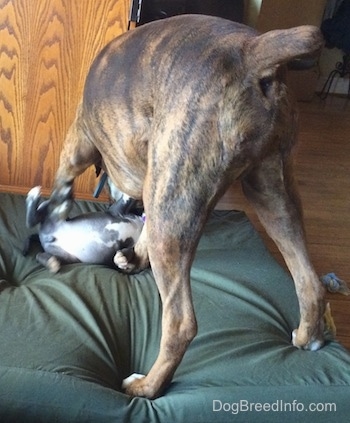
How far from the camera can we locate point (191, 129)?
1.06m

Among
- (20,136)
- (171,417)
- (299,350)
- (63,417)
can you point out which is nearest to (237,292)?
(299,350)

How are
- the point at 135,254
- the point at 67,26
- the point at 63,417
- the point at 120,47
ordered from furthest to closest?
the point at 67,26
the point at 135,254
the point at 120,47
the point at 63,417

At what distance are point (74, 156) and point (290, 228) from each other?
0.59 meters

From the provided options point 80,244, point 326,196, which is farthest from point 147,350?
point 326,196

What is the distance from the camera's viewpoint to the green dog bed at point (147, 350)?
3.63 ft

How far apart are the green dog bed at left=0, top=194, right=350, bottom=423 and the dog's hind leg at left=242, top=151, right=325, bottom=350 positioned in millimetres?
63

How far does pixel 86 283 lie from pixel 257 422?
22.2 inches

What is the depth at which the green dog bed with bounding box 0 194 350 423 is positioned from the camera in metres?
1.11

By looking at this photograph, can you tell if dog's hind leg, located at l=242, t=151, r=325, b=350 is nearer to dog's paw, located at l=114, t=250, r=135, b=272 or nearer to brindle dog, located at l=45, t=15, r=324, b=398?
brindle dog, located at l=45, t=15, r=324, b=398

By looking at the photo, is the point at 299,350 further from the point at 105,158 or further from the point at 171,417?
the point at 105,158

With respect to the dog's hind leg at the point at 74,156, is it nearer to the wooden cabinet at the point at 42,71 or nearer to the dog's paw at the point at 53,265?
the dog's paw at the point at 53,265

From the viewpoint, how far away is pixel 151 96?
1.15 metres

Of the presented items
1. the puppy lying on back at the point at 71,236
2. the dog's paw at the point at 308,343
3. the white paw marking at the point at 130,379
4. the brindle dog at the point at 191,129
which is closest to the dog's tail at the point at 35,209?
the puppy lying on back at the point at 71,236

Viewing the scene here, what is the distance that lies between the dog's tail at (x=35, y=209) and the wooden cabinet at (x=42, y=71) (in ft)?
1.34
